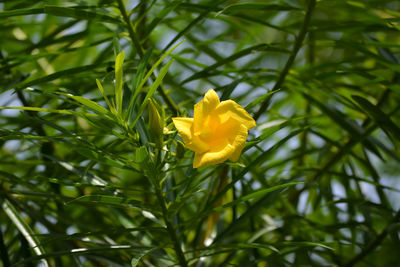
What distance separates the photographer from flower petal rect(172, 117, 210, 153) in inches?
19.9

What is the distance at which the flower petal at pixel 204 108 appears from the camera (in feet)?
1.74

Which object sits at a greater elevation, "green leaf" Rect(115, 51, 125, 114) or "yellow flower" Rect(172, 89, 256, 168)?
"green leaf" Rect(115, 51, 125, 114)

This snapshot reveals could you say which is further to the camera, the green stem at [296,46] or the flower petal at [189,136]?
the green stem at [296,46]

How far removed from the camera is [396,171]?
1.36 m

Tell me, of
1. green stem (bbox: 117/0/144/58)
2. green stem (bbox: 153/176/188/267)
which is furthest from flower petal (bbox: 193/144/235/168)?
green stem (bbox: 117/0/144/58)

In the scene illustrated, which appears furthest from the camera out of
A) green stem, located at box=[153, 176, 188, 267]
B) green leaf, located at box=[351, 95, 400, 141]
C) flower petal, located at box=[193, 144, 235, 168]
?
green leaf, located at box=[351, 95, 400, 141]

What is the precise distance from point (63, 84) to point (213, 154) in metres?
0.43

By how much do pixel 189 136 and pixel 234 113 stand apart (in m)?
0.07

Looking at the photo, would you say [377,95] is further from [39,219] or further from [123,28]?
[39,219]

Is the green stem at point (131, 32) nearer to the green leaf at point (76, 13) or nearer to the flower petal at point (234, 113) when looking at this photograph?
the green leaf at point (76, 13)

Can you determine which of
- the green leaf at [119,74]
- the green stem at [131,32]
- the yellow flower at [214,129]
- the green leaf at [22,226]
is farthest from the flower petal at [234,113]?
the green leaf at [22,226]

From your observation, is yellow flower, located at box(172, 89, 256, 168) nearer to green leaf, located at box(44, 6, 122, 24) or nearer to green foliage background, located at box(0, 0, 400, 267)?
green foliage background, located at box(0, 0, 400, 267)

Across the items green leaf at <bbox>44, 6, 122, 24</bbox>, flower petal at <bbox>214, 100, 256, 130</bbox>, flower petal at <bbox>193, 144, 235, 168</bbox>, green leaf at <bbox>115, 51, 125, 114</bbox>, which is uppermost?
green leaf at <bbox>44, 6, 122, 24</bbox>

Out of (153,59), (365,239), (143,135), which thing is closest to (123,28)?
(153,59)
